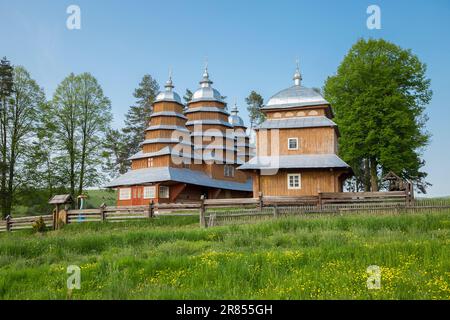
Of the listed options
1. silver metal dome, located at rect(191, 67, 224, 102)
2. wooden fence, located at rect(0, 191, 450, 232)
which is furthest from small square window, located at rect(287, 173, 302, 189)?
silver metal dome, located at rect(191, 67, 224, 102)

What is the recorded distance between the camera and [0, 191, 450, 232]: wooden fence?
782 inches

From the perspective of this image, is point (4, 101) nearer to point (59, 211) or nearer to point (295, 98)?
point (59, 211)

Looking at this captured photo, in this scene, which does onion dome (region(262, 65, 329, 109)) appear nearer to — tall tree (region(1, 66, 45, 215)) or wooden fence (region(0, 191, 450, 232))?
wooden fence (region(0, 191, 450, 232))

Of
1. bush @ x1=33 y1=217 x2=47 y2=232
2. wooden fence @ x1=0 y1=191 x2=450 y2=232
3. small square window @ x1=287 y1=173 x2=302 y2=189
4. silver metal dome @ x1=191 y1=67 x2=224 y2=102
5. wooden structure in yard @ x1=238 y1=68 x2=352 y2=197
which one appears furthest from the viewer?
silver metal dome @ x1=191 y1=67 x2=224 y2=102

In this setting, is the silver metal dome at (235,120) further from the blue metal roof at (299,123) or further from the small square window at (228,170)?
the blue metal roof at (299,123)

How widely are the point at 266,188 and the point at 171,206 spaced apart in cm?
827

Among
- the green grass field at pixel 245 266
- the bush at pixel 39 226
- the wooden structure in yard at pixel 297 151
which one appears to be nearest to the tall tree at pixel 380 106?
the wooden structure in yard at pixel 297 151

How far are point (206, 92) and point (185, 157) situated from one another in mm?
9549

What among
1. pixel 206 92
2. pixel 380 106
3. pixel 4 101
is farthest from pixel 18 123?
pixel 380 106

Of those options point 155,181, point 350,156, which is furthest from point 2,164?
point 350,156

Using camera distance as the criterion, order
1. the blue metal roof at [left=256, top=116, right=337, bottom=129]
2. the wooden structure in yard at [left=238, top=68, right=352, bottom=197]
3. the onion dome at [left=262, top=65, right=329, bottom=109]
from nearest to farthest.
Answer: the wooden structure in yard at [left=238, top=68, right=352, bottom=197], the blue metal roof at [left=256, top=116, right=337, bottom=129], the onion dome at [left=262, top=65, right=329, bottom=109]
